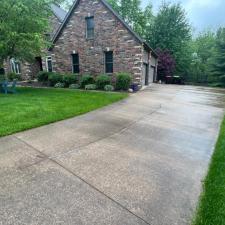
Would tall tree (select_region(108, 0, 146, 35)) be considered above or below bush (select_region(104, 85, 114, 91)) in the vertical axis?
above

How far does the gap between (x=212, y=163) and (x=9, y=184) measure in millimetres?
3993

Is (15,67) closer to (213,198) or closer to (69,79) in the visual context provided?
→ (69,79)

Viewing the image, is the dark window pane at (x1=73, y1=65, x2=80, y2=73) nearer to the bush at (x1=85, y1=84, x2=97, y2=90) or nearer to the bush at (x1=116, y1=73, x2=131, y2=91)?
the bush at (x1=85, y1=84, x2=97, y2=90)

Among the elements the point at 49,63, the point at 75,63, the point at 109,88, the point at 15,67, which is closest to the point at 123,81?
the point at 109,88

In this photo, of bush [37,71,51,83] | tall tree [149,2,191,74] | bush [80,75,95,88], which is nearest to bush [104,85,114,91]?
bush [80,75,95,88]


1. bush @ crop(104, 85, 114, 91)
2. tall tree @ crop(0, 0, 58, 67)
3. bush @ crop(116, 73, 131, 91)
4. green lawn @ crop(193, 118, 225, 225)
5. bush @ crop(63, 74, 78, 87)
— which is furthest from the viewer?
bush @ crop(63, 74, 78, 87)

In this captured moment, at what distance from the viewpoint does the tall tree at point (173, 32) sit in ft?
91.3

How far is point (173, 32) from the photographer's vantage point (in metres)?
27.8

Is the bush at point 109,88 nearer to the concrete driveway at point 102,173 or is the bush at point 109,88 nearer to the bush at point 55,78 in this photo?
the bush at point 55,78

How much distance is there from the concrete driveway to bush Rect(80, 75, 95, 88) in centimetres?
913

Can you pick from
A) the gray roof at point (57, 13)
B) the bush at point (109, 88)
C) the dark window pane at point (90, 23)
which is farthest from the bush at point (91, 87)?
the gray roof at point (57, 13)

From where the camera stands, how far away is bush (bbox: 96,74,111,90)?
14266 millimetres

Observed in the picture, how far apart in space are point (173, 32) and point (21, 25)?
2248cm

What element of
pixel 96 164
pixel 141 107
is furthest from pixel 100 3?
pixel 96 164
